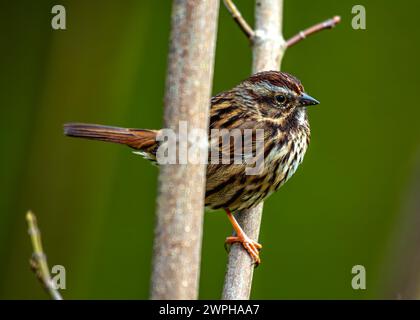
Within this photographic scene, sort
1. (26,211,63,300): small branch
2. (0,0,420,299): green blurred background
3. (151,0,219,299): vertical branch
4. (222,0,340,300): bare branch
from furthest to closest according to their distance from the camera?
(0,0,420,299): green blurred background < (222,0,340,300): bare branch < (26,211,63,300): small branch < (151,0,219,299): vertical branch

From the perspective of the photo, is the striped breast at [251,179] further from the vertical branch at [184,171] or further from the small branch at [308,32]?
the vertical branch at [184,171]

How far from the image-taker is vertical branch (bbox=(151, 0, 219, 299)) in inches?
71.4

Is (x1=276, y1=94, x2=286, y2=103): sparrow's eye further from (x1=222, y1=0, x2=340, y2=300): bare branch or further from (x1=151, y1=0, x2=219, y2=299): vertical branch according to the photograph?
(x1=151, y1=0, x2=219, y2=299): vertical branch

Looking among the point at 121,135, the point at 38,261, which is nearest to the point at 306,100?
the point at 121,135

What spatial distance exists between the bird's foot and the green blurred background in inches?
56.8

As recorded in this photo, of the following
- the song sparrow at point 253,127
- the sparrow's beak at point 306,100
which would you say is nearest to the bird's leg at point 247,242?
the song sparrow at point 253,127

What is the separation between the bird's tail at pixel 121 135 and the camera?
314 cm

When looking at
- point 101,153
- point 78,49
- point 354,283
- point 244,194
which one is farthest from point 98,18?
point 354,283

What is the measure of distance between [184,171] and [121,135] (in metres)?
1.45

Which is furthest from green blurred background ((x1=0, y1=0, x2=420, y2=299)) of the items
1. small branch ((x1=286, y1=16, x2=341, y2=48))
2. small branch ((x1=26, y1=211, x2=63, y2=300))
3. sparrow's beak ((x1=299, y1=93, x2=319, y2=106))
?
small branch ((x1=26, y1=211, x2=63, y2=300))

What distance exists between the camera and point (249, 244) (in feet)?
10.4

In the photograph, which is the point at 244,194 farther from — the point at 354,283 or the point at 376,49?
the point at 376,49

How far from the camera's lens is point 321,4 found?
196 inches

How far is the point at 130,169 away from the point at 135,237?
0.46m
